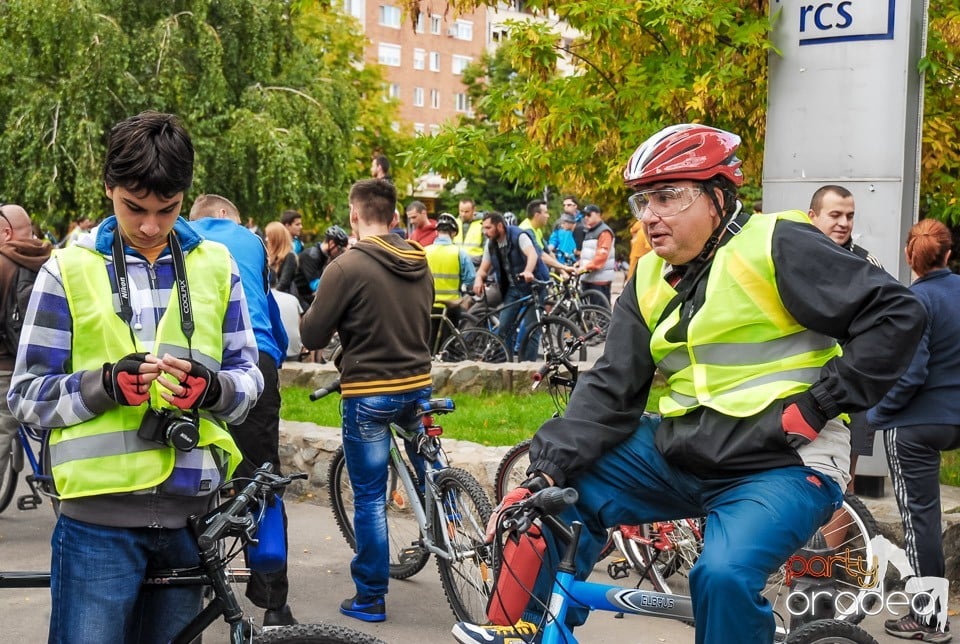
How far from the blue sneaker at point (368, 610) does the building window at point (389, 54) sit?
72.7 meters

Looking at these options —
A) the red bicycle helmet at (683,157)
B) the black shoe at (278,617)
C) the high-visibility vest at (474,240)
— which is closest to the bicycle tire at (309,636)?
the red bicycle helmet at (683,157)

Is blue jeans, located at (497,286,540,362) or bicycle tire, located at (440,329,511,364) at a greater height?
blue jeans, located at (497,286,540,362)

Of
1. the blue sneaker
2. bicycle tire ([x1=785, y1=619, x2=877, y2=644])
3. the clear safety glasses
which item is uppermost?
the clear safety glasses

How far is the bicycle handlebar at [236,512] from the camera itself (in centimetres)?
306

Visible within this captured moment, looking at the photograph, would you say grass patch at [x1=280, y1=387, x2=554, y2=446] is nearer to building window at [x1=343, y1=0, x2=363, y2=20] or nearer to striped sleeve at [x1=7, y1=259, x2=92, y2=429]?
striped sleeve at [x1=7, y1=259, x2=92, y2=429]

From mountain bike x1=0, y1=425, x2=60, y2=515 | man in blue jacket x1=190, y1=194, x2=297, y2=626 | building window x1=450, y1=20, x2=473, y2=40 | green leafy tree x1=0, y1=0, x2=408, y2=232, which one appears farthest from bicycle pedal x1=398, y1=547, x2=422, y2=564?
building window x1=450, y1=20, x2=473, y2=40

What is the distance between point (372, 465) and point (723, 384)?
2784 millimetres

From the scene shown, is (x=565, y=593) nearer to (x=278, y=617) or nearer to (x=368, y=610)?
(x=278, y=617)

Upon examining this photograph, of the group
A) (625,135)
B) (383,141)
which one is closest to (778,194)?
(625,135)

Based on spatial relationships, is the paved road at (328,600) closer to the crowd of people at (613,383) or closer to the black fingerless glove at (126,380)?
the crowd of people at (613,383)

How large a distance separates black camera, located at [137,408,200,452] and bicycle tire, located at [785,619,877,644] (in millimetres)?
1981

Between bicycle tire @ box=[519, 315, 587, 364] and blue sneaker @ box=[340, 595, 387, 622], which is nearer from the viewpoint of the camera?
blue sneaker @ box=[340, 595, 387, 622]

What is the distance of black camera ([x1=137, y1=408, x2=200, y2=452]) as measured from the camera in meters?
3.02

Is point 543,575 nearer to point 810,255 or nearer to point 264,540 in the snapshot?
point 810,255
